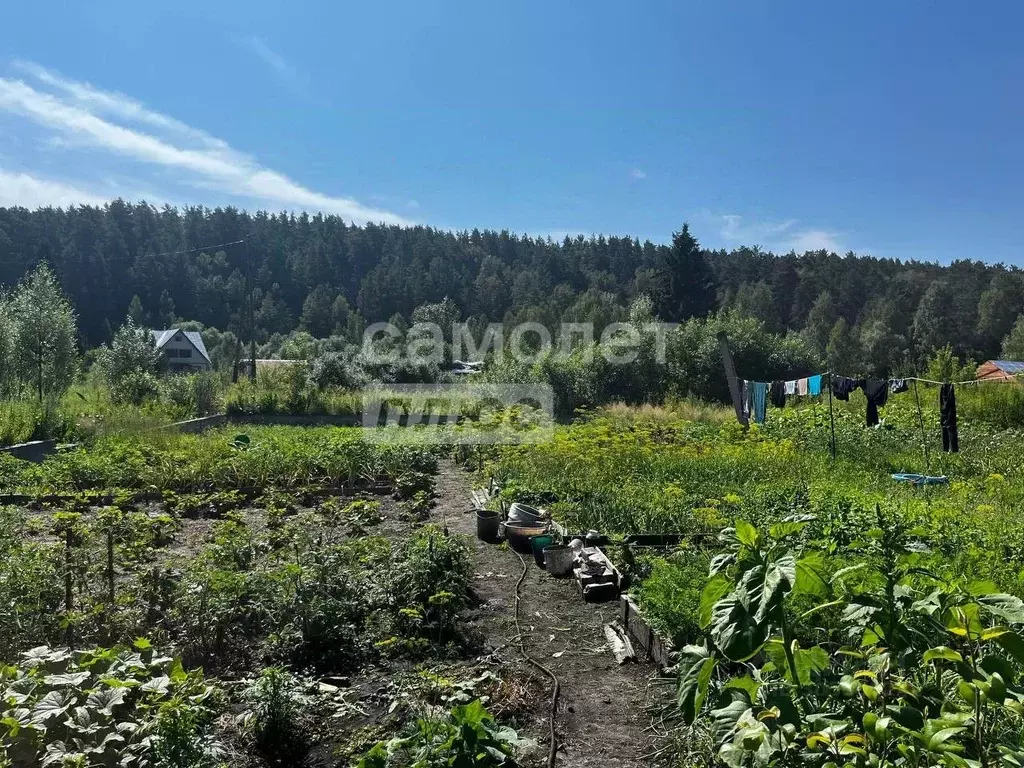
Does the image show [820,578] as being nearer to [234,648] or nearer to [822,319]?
[234,648]

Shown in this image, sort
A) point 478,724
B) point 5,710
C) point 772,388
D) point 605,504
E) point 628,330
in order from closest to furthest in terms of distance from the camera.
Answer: point 478,724, point 5,710, point 605,504, point 772,388, point 628,330

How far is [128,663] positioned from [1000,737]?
2.99m

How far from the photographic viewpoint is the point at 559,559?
5.38 meters

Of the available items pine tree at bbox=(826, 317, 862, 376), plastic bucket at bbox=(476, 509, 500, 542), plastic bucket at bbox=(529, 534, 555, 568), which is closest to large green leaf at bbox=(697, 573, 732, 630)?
plastic bucket at bbox=(529, 534, 555, 568)

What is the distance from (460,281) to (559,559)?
64384mm

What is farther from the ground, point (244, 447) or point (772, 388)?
point (772, 388)

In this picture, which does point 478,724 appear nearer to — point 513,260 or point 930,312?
point 930,312

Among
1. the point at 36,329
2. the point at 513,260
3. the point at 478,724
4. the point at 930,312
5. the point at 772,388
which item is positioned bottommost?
the point at 478,724

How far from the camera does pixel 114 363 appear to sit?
63.3 ft

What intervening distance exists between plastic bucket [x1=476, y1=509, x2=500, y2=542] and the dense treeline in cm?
3161

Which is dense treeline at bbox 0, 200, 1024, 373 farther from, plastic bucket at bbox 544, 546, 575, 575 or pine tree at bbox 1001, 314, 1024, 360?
plastic bucket at bbox 544, 546, 575, 575

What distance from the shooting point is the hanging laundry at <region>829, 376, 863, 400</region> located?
30.6 ft

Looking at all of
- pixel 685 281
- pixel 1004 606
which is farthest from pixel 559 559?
pixel 685 281

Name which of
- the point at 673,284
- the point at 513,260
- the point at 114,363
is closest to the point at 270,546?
the point at 114,363
